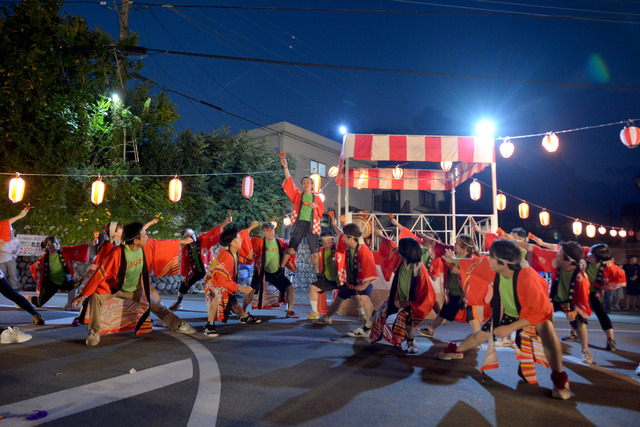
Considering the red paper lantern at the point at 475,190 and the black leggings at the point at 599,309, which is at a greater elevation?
the red paper lantern at the point at 475,190

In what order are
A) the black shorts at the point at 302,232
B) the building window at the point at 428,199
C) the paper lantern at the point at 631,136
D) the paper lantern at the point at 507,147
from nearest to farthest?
the black shorts at the point at 302,232
the paper lantern at the point at 631,136
the paper lantern at the point at 507,147
the building window at the point at 428,199

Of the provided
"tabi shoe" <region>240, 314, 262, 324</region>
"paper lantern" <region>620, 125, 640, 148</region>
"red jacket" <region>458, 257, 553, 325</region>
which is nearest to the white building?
"paper lantern" <region>620, 125, 640, 148</region>

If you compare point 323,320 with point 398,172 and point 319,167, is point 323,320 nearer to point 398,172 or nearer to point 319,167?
point 398,172

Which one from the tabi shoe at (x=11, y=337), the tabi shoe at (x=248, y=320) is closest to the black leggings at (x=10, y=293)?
the tabi shoe at (x=11, y=337)

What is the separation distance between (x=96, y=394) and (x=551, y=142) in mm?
11182

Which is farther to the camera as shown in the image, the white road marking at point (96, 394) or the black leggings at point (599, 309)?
the black leggings at point (599, 309)

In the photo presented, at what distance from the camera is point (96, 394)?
2914mm

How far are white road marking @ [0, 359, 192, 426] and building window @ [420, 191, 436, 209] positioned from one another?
25.9m

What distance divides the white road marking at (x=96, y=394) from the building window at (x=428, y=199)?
25.9 metres

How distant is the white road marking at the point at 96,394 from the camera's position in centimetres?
254

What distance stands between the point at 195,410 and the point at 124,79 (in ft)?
46.6

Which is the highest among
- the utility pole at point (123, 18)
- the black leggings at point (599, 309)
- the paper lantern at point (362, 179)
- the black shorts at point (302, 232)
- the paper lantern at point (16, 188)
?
the utility pole at point (123, 18)

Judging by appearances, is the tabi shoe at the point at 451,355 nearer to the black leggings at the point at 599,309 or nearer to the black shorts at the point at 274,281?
the black leggings at the point at 599,309

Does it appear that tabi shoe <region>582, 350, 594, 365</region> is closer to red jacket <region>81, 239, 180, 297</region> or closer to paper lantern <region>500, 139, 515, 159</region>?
red jacket <region>81, 239, 180, 297</region>
